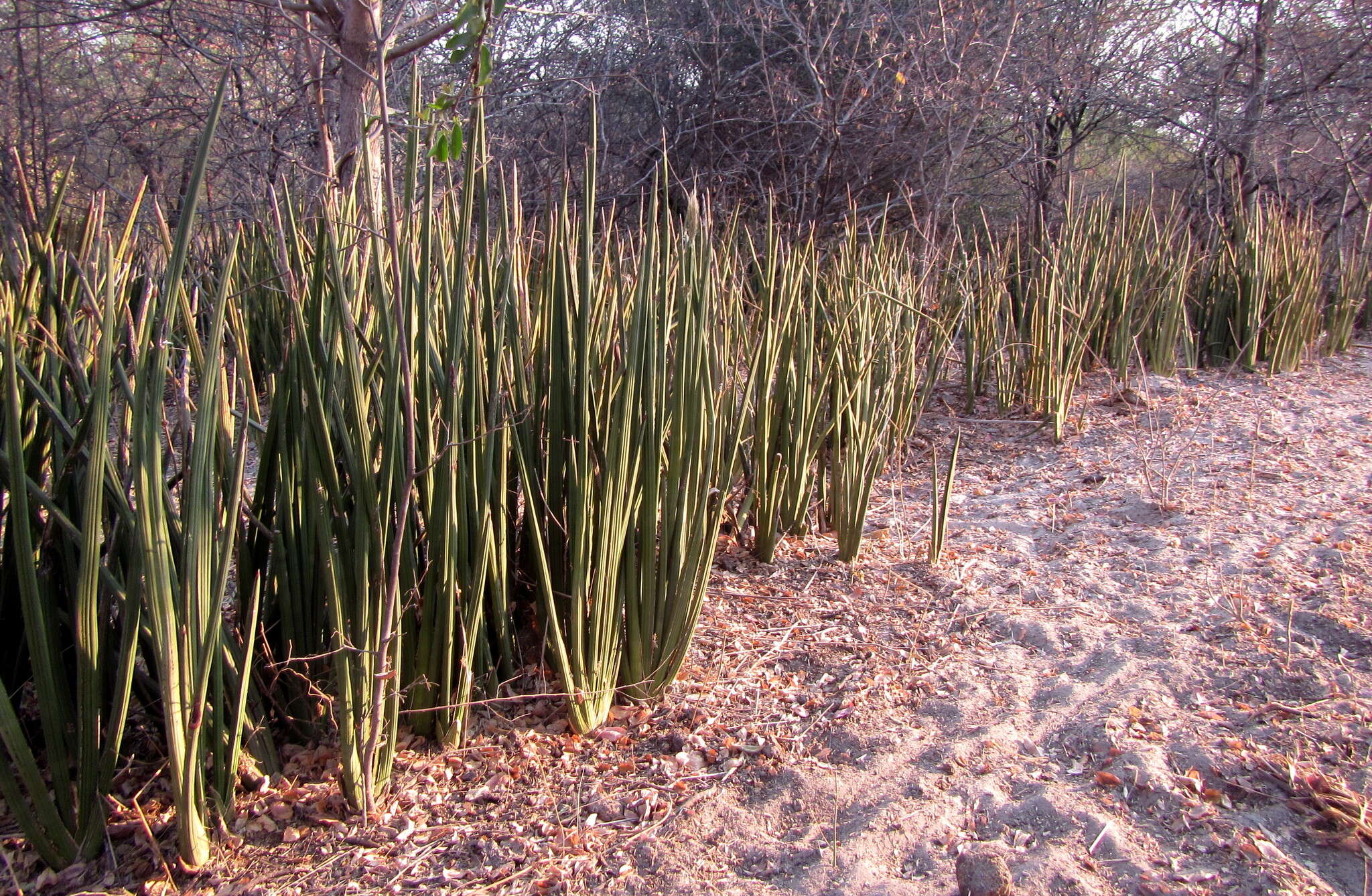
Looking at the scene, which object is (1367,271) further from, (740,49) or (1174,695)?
(1174,695)

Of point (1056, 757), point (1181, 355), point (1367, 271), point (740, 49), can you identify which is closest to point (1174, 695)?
point (1056, 757)

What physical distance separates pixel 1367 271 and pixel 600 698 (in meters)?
5.26

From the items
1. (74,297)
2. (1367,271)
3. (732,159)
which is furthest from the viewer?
(732,159)

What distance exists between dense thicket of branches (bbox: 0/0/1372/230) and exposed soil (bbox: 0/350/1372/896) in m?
3.28

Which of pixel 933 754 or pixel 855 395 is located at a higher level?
pixel 855 395

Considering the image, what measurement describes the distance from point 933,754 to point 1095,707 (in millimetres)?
356

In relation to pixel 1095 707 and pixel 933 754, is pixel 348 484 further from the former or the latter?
pixel 1095 707

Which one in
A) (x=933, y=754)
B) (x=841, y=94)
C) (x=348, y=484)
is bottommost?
(x=933, y=754)

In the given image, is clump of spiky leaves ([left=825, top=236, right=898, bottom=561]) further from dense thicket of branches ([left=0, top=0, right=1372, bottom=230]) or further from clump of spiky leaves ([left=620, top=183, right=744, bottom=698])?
dense thicket of branches ([left=0, top=0, right=1372, bottom=230])

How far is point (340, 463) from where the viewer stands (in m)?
1.41

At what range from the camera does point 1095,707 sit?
169 cm

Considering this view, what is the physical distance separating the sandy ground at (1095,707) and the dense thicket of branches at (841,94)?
2.87 meters

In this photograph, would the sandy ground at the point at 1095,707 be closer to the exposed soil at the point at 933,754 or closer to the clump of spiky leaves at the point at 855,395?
the exposed soil at the point at 933,754

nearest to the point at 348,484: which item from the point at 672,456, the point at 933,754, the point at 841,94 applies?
the point at 672,456
